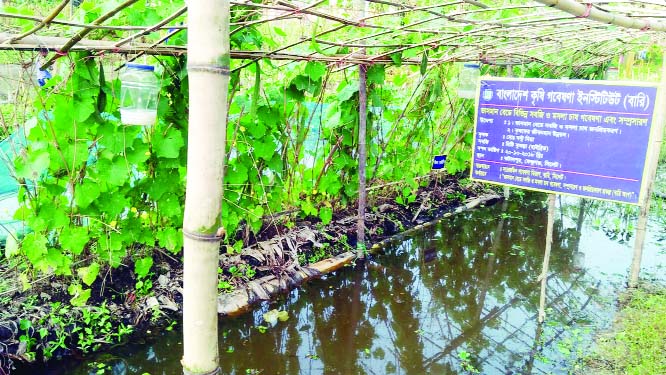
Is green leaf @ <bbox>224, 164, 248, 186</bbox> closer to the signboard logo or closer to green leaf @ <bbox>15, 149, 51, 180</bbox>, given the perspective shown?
green leaf @ <bbox>15, 149, 51, 180</bbox>

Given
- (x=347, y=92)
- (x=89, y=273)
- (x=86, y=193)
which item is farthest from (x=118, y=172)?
(x=347, y=92)

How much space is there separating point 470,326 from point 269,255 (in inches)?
81.1

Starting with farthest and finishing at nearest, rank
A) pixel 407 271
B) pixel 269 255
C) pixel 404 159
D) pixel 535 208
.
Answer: pixel 535 208
pixel 404 159
pixel 407 271
pixel 269 255

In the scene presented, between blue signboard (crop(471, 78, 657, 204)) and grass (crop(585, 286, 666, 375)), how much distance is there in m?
1.20

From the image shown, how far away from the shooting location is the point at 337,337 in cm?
404

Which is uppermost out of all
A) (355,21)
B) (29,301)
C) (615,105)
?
(355,21)

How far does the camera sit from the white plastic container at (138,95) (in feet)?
9.90

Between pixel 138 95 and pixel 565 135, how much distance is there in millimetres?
3186

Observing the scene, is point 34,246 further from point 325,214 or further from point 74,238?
point 325,214

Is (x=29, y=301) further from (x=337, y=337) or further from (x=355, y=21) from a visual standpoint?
(x=355, y=21)

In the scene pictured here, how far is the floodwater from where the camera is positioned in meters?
3.65

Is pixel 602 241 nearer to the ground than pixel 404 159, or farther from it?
nearer to the ground

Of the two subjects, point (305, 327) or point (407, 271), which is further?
point (407, 271)

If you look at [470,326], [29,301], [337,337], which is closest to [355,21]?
[337,337]
